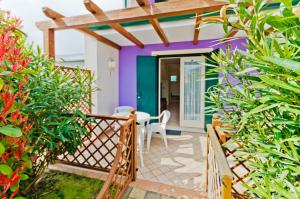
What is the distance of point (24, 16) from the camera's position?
5574 mm

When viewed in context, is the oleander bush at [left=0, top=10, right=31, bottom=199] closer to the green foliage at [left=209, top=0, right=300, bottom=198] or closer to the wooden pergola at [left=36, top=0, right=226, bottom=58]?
the green foliage at [left=209, top=0, right=300, bottom=198]

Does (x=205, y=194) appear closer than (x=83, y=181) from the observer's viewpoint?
Yes

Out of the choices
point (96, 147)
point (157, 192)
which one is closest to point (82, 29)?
point (96, 147)

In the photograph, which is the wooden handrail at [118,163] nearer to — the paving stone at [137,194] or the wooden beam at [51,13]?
the paving stone at [137,194]

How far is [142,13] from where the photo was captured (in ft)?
8.39

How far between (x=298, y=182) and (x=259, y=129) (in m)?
0.25

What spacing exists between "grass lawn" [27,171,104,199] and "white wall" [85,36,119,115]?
84.5 inches

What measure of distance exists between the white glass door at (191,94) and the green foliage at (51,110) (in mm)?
3406

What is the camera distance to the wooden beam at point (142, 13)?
2.27 metres

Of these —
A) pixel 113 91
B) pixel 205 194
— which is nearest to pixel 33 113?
pixel 205 194

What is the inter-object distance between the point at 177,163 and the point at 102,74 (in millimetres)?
2997

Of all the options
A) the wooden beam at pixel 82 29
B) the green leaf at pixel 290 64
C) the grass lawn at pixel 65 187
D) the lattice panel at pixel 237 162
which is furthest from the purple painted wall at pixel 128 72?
the green leaf at pixel 290 64

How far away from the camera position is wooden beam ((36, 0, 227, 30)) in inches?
89.4

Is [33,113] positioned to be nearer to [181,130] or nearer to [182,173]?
[182,173]
